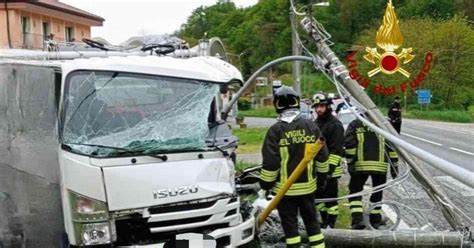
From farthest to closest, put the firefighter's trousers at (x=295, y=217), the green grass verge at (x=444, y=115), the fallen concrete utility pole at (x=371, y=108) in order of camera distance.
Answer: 1. the green grass verge at (x=444, y=115)
2. the fallen concrete utility pole at (x=371, y=108)
3. the firefighter's trousers at (x=295, y=217)

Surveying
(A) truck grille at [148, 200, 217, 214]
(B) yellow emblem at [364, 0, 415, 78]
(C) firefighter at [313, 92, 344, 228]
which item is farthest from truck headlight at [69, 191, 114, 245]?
(B) yellow emblem at [364, 0, 415, 78]

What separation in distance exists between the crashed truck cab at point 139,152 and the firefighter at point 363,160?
199 centimetres

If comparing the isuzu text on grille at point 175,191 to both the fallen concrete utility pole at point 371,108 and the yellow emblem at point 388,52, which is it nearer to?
the fallen concrete utility pole at point 371,108

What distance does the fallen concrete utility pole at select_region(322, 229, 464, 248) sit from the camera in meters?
6.32

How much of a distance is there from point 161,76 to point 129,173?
1.12m

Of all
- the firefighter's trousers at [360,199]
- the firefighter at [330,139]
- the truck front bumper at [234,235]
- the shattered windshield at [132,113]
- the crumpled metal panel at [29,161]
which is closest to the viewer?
the shattered windshield at [132,113]

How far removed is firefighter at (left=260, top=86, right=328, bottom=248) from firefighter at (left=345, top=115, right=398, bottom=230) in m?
1.54

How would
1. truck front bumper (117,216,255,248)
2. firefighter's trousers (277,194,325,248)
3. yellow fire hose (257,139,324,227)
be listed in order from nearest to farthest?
truck front bumper (117,216,255,248)
yellow fire hose (257,139,324,227)
firefighter's trousers (277,194,325,248)

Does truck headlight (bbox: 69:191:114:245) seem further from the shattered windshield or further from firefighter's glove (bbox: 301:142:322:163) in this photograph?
firefighter's glove (bbox: 301:142:322:163)

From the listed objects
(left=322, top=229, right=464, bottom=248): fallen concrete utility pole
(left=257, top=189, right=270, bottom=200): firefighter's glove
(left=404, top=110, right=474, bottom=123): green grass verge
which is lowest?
(left=404, top=110, right=474, bottom=123): green grass verge

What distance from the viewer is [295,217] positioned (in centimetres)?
600

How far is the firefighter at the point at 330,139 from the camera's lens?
735cm

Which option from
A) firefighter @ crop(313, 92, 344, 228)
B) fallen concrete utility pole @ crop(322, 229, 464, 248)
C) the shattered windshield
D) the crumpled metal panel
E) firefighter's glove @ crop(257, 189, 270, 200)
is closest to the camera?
the shattered windshield

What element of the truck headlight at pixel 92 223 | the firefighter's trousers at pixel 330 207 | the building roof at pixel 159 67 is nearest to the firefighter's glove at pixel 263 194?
the firefighter's trousers at pixel 330 207
